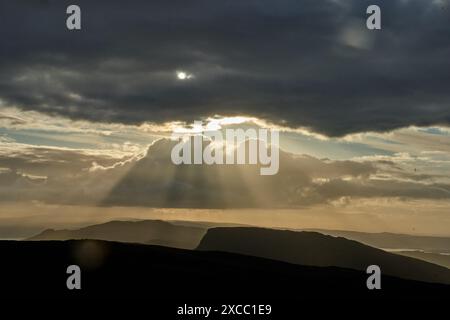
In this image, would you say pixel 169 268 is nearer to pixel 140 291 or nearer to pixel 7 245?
pixel 140 291

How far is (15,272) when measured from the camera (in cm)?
8056

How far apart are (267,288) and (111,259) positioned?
24383 mm

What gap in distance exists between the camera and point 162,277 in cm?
8644

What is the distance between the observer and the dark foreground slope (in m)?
75.6

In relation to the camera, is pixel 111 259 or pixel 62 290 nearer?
pixel 62 290

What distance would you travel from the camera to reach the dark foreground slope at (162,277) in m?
75.6
